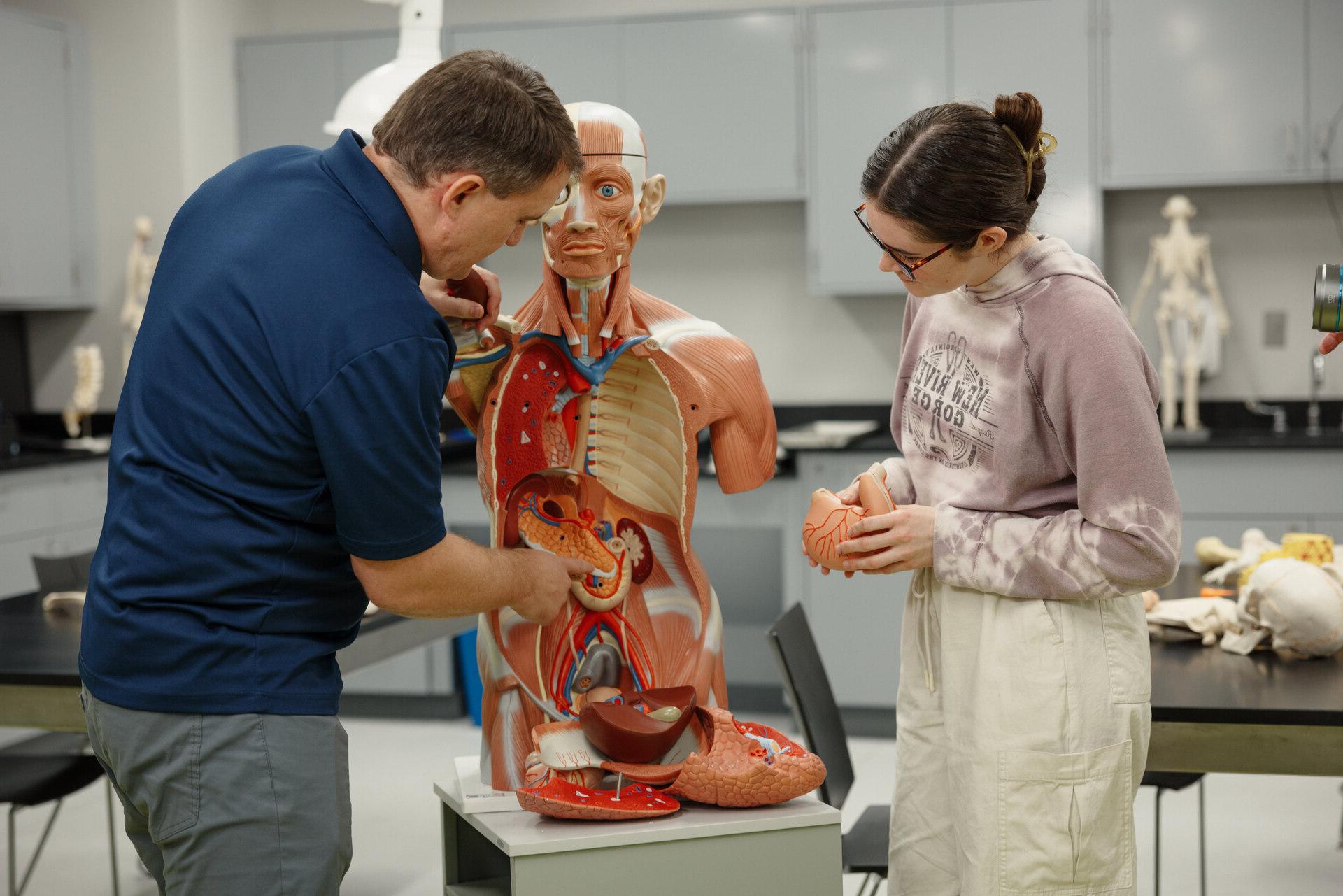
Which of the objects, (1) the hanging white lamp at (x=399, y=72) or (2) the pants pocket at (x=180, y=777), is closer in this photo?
(2) the pants pocket at (x=180, y=777)

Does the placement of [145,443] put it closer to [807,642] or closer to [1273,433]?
[807,642]

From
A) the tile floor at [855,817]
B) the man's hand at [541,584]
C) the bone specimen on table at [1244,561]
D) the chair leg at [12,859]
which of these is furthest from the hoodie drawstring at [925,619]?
the chair leg at [12,859]

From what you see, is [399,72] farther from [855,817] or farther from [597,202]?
[855,817]

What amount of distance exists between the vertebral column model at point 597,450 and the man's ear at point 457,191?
1.15 ft

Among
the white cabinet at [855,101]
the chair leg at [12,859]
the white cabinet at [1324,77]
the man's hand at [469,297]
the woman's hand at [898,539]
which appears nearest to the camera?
the woman's hand at [898,539]

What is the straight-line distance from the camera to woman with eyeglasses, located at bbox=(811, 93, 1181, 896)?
4.93ft

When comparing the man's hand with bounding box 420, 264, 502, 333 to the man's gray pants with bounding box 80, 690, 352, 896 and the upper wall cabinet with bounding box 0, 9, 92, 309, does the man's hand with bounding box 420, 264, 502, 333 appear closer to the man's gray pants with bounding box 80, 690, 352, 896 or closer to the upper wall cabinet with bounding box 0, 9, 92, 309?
the man's gray pants with bounding box 80, 690, 352, 896

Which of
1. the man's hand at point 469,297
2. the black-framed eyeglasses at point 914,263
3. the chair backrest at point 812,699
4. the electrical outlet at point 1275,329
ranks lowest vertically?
the chair backrest at point 812,699

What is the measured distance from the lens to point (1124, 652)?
1.60 metres

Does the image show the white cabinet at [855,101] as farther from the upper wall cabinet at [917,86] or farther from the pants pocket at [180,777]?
the pants pocket at [180,777]

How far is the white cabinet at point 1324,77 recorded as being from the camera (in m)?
4.42

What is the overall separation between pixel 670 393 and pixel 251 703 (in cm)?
74

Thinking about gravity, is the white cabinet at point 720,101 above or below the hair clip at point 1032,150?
above

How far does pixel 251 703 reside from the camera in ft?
4.77
